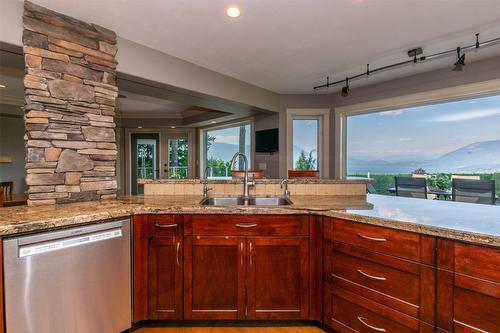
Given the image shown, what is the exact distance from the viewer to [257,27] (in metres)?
2.34

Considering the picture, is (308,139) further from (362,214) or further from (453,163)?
(362,214)

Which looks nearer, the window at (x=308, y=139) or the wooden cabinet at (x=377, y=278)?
the wooden cabinet at (x=377, y=278)

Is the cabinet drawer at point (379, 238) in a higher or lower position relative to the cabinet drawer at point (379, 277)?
higher

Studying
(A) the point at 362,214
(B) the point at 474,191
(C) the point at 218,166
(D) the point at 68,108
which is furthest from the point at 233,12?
(C) the point at 218,166

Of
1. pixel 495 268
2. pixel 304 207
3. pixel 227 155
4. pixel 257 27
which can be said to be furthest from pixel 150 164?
pixel 495 268

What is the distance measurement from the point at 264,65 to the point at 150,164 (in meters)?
4.82

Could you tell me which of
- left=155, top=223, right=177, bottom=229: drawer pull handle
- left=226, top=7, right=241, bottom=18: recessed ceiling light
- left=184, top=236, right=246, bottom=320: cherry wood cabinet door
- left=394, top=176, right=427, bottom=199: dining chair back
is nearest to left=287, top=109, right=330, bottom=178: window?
left=394, top=176, right=427, bottom=199: dining chair back

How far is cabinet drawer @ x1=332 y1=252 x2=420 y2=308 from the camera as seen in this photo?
4.40 feet

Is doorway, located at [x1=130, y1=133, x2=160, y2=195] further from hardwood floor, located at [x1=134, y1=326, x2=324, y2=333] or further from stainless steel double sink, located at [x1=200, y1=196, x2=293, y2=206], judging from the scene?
hardwood floor, located at [x1=134, y1=326, x2=324, y2=333]

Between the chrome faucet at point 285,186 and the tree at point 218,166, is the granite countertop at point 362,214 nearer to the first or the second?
the chrome faucet at point 285,186

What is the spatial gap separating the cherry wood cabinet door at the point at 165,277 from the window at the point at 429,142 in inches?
145

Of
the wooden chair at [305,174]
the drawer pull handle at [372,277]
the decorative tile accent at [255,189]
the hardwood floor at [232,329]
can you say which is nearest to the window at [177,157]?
the wooden chair at [305,174]

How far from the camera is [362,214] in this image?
61.9 inches

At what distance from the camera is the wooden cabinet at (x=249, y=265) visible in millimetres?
1809
